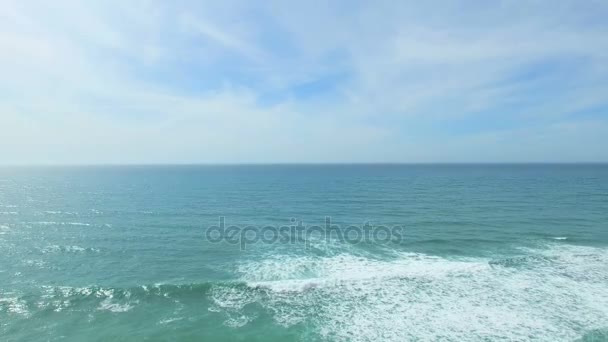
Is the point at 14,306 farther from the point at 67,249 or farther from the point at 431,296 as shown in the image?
the point at 431,296

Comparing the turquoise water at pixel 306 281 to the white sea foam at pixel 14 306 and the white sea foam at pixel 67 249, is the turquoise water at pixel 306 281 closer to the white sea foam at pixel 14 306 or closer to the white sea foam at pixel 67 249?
the white sea foam at pixel 14 306

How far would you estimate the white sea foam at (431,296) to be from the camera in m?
23.3

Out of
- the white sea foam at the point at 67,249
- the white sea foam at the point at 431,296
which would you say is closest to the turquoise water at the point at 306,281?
the white sea foam at the point at 431,296

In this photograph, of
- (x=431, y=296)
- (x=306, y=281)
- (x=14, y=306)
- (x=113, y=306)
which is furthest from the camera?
(x=306, y=281)

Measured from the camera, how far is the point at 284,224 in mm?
54438

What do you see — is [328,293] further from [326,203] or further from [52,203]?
[52,203]

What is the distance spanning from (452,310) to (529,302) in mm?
6902

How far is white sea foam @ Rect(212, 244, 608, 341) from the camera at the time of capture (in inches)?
919

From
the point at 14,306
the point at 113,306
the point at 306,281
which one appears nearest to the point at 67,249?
the point at 14,306

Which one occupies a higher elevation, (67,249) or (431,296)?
(67,249)

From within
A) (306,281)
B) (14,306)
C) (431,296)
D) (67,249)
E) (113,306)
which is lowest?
(113,306)

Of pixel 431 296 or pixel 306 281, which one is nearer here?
pixel 431 296

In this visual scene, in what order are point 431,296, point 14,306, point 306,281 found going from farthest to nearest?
1. point 306,281
2. point 431,296
3. point 14,306

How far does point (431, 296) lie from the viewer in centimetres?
2822
